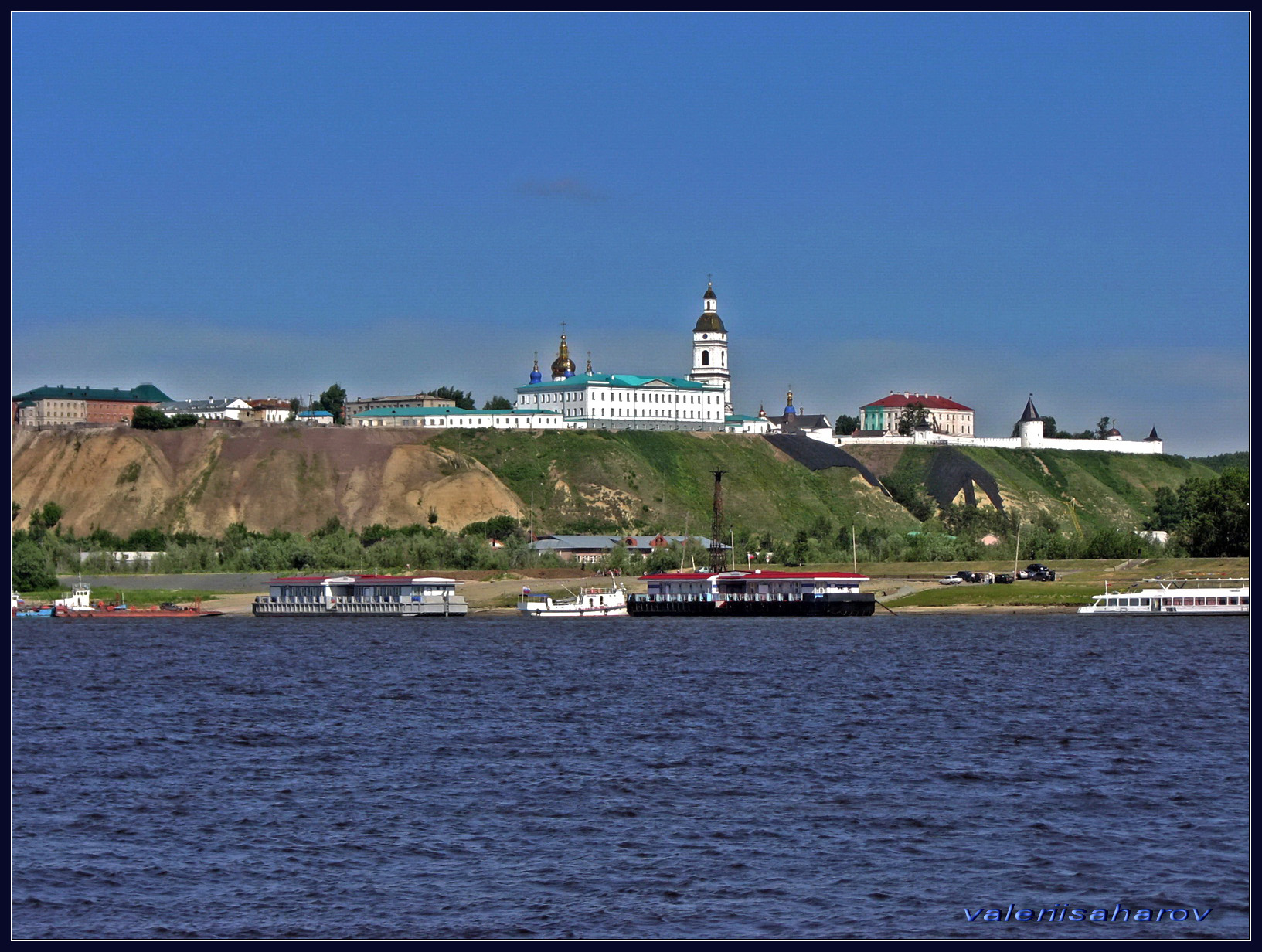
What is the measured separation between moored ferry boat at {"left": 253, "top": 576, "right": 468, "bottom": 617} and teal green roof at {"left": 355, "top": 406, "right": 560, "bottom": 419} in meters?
68.6

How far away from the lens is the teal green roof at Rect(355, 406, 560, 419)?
175 metres

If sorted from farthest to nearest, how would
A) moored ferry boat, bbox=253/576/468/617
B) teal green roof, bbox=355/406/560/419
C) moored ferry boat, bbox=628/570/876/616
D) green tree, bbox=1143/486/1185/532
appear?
teal green roof, bbox=355/406/560/419
green tree, bbox=1143/486/1185/532
moored ferry boat, bbox=253/576/468/617
moored ferry boat, bbox=628/570/876/616

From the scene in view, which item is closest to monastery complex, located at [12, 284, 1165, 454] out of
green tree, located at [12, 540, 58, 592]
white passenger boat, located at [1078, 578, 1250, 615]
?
green tree, located at [12, 540, 58, 592]

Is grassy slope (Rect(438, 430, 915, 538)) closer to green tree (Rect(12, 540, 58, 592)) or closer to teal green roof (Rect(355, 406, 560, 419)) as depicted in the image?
teal green roof (Rect(355, 406, 560, 419))

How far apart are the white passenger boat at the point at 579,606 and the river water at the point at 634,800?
33.8 meters

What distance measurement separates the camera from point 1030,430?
19062 centimetres

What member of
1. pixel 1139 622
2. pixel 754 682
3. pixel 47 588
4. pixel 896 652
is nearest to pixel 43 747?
pixel 754 682

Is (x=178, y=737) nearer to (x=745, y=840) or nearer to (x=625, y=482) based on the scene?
(x=745, y=840)

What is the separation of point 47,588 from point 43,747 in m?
75.4

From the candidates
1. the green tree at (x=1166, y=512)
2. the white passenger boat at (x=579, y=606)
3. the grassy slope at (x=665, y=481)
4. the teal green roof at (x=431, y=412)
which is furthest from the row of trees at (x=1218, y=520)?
the teal green roof at (x=431, y=412)

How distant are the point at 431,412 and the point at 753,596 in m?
83.9

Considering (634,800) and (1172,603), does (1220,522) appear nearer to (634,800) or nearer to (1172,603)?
(1172,603)

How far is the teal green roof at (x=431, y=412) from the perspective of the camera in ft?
575

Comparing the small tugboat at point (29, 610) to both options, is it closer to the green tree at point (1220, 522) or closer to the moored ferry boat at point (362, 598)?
the moored ferry boat at point (362, 598)
